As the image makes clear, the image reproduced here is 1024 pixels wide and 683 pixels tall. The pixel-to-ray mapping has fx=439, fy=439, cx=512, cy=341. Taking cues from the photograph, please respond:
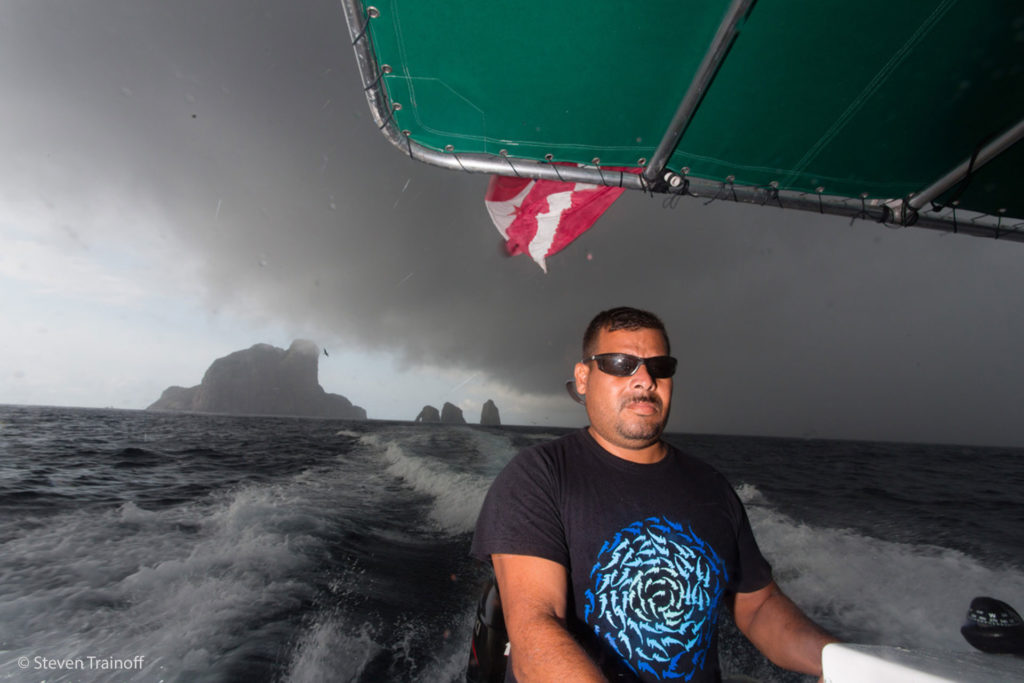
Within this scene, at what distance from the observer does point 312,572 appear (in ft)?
20.0

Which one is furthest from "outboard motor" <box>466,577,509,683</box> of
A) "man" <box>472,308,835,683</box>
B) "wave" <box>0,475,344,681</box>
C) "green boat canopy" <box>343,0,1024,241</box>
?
"green boat canopy" <box>343,0,1024,241</box>

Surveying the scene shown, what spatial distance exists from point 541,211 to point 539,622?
313 cm

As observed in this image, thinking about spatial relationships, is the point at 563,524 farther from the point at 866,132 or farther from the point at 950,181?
the point at 950,181

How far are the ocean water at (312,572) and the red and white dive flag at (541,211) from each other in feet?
13.7

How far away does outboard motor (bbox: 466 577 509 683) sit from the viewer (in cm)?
285

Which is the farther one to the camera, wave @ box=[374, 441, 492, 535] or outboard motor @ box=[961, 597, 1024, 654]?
wave @ box=[374, 441, 492, 535]

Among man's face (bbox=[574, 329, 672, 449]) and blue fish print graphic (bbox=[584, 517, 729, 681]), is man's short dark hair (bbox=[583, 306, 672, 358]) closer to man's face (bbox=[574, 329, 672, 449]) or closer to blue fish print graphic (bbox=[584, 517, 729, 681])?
man's face (bbox=[574, 329, 672, 449])

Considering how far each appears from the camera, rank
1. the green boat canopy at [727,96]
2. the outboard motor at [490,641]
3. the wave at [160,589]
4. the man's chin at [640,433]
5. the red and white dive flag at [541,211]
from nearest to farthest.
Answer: the man's chin at [640,433] → the green boat canopy at [727,96] → the outboard motor at [490,641] → the red and white dive flag at [541,211] → the wave at [160,589]

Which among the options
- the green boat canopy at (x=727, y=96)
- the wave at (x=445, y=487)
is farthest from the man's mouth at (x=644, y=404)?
the wave at (x=445, y=487)

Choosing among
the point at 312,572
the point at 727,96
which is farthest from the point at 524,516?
the point at 312,572

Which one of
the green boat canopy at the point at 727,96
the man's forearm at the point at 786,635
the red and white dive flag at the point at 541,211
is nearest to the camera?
the man's forearm at the point at 786,635

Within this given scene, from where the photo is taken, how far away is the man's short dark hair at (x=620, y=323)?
219cm

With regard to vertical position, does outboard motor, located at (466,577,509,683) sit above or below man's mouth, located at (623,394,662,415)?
below

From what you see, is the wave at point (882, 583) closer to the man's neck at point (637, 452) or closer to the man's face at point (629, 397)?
the man's neck at point (637, 452)
